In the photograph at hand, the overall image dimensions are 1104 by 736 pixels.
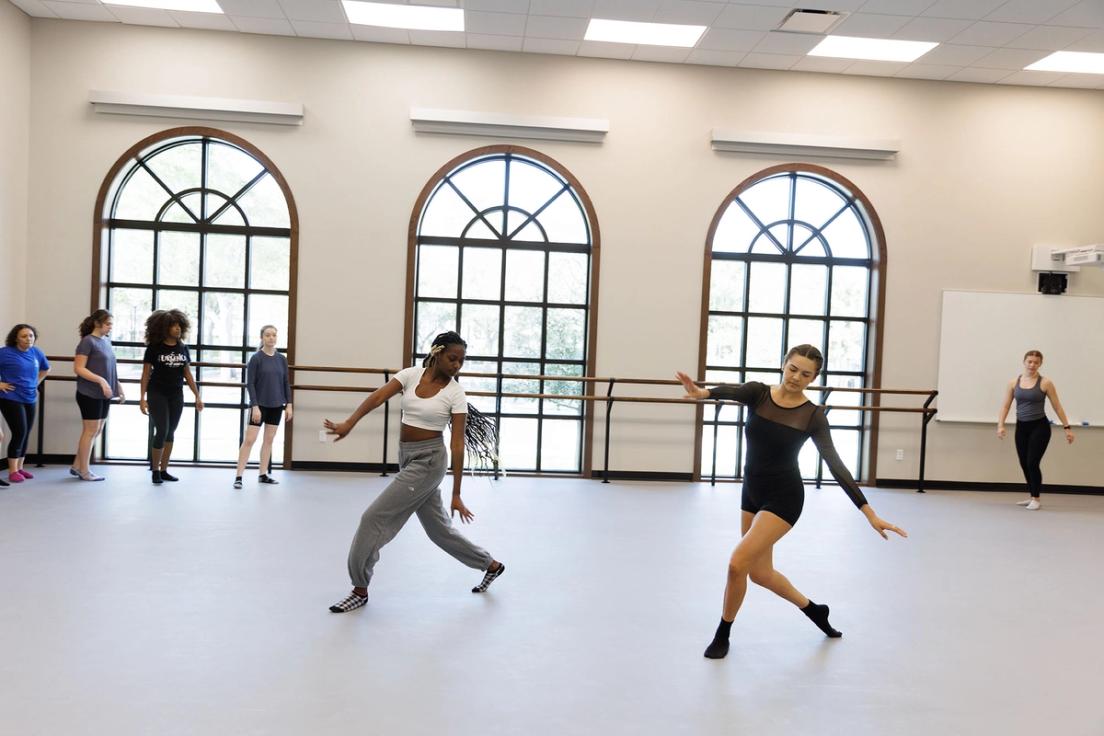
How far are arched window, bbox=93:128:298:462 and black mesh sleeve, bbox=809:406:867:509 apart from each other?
567 cm

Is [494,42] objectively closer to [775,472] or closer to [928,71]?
[928,71]

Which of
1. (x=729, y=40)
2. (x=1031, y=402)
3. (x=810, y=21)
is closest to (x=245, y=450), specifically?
(x=729, y=40)

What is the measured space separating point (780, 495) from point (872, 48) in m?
5.92

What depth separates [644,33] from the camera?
25.0 ft

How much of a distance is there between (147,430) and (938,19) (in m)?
8.01

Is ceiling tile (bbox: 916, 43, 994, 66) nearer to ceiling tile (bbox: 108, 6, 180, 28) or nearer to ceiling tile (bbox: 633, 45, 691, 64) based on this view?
ceiling tile (bbox: 633, 45, 691, 64)

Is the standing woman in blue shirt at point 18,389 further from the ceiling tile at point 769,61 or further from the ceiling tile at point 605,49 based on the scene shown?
the ceiling tile at point 769,61

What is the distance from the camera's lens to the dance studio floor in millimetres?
2895

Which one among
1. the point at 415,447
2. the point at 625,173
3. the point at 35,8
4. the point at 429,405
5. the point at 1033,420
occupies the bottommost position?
the point at 1033,420

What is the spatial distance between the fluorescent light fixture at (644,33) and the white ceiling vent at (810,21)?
0.74 meters

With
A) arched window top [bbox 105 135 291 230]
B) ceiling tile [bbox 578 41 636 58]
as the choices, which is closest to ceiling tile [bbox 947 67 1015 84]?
ceiling tile [bbox 578 41 636 58]

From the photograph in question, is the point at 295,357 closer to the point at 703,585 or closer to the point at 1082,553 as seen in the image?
the point at 703,585

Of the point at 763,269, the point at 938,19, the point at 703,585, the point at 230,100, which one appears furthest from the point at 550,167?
the point at 703,585

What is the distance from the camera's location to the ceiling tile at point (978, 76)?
27.1 ft
